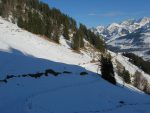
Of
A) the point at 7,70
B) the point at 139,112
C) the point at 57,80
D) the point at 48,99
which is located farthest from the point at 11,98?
the point at 7,70

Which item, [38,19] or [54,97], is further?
[38,19]

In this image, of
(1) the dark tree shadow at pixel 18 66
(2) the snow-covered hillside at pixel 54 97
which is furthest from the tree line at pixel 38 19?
(2) the snow-covered hillside at pixel 54 97

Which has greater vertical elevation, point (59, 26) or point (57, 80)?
point (59, 26)

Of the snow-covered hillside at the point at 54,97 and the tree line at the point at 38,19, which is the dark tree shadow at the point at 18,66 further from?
the tree line at the point at 38,19

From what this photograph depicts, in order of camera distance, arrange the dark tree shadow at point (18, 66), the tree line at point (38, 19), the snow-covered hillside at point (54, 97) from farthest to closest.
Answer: the tree line at point (38, 19)
the dark tree shadow at point (18, 66)
the snow-covered hillside at point (54, 97)

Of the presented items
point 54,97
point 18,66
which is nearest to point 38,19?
point 18,66

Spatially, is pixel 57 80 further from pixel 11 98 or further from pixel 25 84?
pixel 11 98

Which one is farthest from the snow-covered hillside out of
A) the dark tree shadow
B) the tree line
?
the tree line

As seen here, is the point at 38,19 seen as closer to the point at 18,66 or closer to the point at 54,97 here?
the point at 18,66

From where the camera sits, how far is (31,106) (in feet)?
108

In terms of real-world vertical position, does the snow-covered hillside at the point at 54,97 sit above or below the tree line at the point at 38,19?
below

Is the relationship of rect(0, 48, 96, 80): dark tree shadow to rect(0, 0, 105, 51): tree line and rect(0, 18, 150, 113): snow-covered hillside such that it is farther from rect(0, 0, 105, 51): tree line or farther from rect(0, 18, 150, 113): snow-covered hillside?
rect(0, 0, 105, 51): tree line

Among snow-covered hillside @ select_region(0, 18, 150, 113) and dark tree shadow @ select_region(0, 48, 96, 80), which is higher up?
dark tree shadow @ select_region(0, 48, 96, 80)

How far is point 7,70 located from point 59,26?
13166cm
